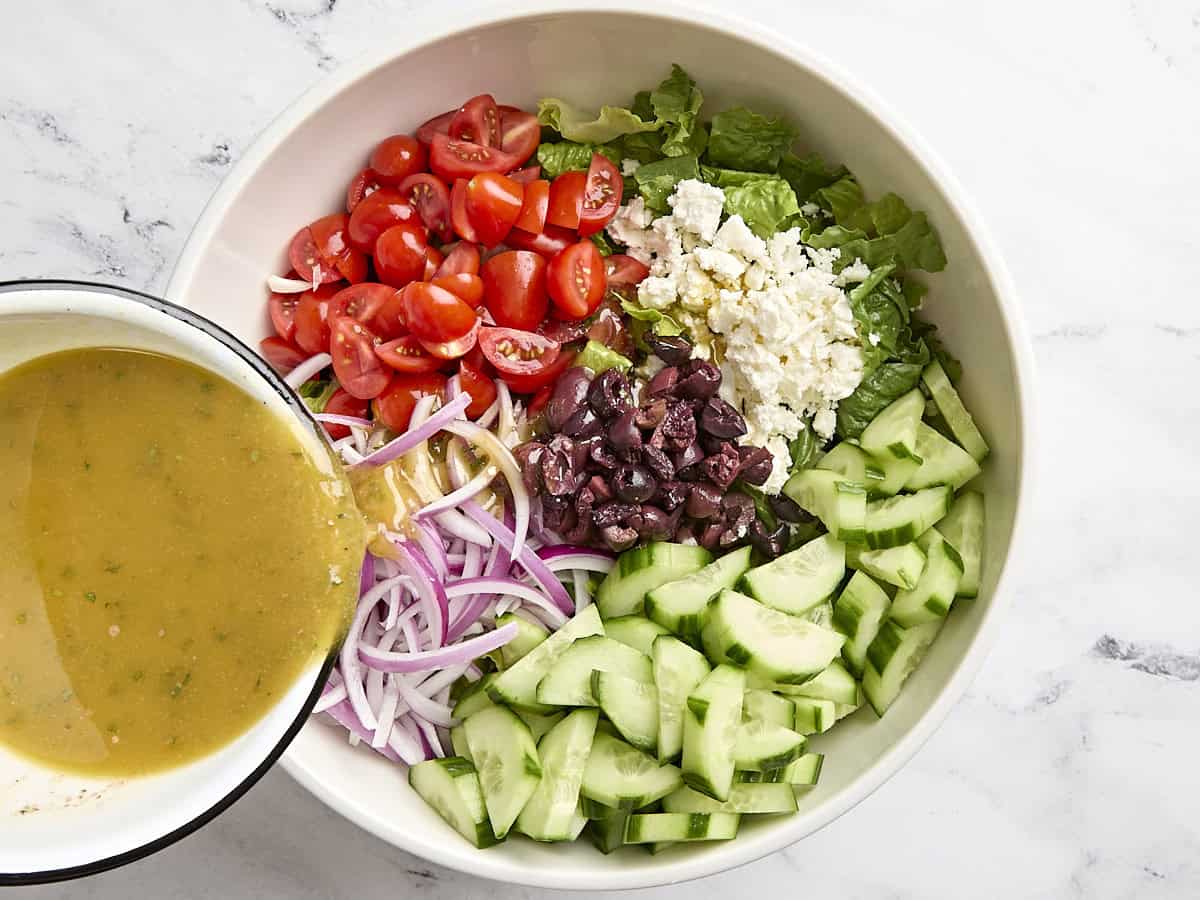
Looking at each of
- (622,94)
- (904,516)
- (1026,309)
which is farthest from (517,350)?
(1026,309)

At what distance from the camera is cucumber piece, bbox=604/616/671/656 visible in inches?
104

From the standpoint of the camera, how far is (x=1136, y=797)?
10.3ft

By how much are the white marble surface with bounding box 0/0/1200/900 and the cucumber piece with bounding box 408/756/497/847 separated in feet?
1.68

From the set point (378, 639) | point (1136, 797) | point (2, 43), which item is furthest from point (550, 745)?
point (2, 43)

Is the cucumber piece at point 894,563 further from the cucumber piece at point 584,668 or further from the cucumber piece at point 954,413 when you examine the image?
the cucumber piece at point 584,668

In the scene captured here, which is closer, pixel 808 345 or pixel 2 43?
pixel 808 345

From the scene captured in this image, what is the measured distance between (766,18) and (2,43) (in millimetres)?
2160

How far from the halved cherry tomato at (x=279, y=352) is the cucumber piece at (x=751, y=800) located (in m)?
1.50

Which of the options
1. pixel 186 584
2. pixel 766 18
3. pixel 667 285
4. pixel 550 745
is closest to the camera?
pixel 186 584

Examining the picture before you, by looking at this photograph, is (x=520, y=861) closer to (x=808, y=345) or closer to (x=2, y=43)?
(x=808, y=345)

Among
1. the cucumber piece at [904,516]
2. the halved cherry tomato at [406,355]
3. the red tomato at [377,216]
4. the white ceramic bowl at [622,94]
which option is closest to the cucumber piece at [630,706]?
the white ceramic bowl at [622,94]

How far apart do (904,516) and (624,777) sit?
3.08ft

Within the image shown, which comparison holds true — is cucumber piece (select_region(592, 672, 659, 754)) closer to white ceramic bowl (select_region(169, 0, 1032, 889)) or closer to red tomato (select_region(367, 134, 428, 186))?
white ceramic bowl (select_region(169, 0, 1032, 889))

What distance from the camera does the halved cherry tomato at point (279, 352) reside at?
111 inches
